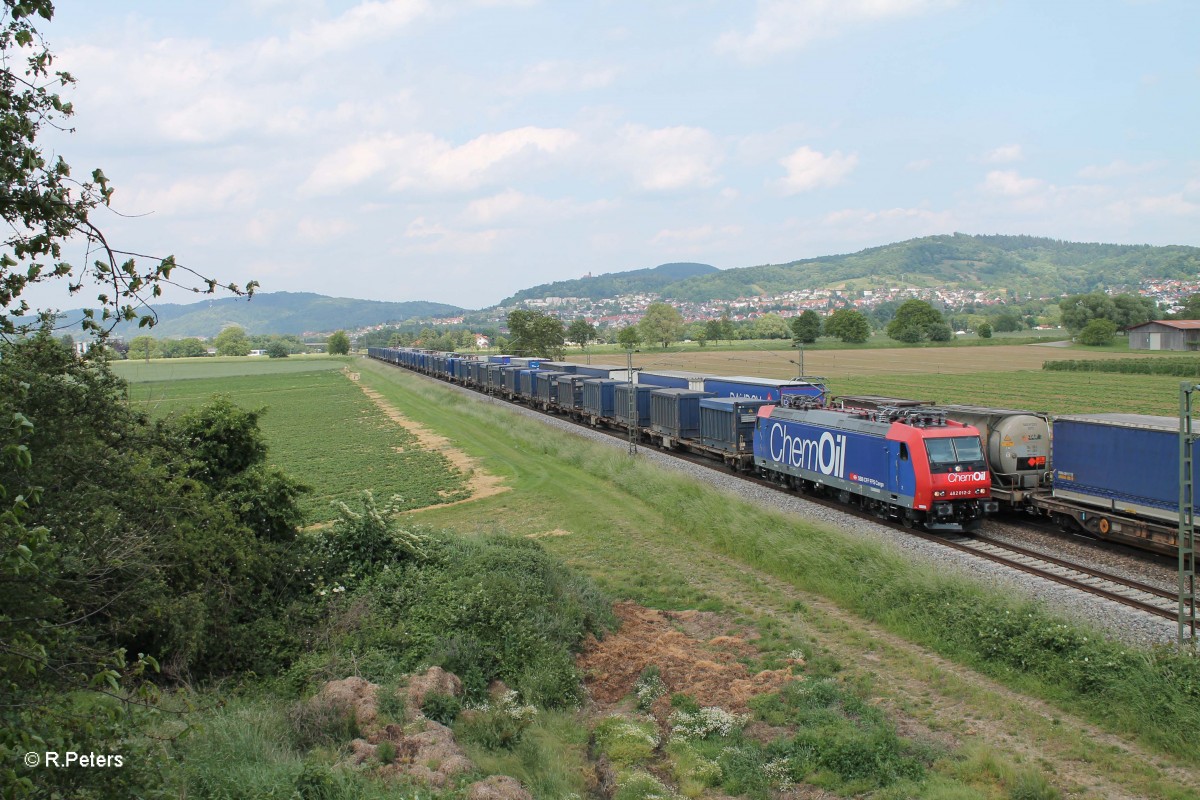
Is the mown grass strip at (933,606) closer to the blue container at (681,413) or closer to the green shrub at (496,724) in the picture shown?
the blue container at (681,413)

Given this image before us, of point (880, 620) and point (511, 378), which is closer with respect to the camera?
point (880, 620)

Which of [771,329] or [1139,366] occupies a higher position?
[771,329]

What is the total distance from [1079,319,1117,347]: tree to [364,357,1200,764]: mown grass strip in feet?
327

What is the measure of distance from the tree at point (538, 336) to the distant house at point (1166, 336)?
75.1 metres

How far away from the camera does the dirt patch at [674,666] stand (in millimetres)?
13125

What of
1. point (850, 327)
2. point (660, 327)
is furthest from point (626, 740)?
point (660, 327)

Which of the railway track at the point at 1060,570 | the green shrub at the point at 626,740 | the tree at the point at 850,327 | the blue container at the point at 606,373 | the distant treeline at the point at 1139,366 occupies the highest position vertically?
the tree at the point at 850,327

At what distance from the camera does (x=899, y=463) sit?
23.2 metres

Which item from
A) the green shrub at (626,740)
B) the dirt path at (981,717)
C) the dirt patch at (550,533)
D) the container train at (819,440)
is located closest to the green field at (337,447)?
the dirt patch at (550,533)

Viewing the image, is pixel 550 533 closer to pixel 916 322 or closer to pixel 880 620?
pixel 880 620

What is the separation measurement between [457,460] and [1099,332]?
3958 inches

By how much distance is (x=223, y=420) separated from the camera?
15.5 meters

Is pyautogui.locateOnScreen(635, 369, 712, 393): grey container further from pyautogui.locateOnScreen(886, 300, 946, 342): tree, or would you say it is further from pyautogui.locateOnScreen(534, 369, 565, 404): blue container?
pyautogui.locateOnScreen(886, 300, 946, 342): tree

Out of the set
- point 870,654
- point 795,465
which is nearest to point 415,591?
point 870,654
